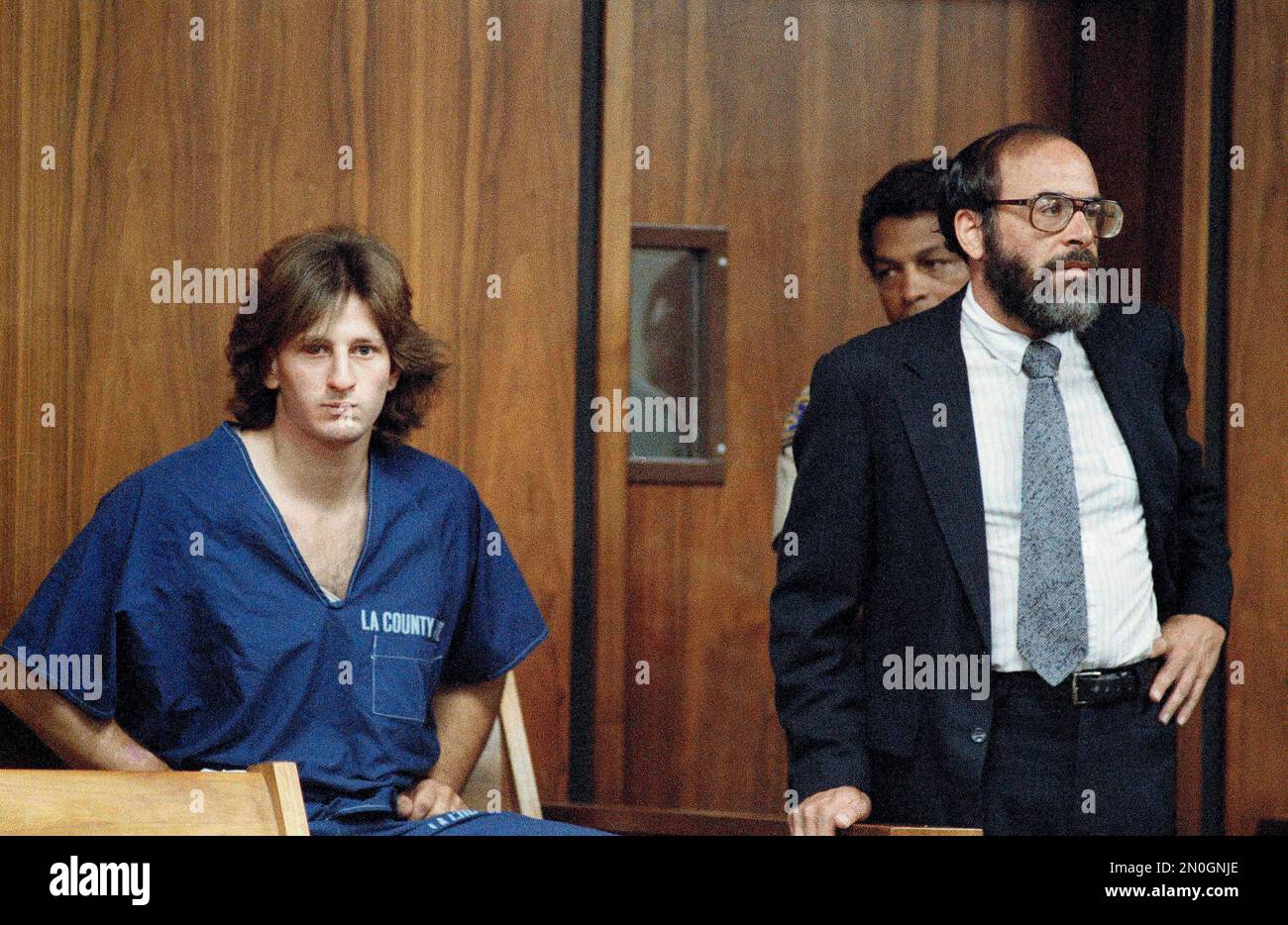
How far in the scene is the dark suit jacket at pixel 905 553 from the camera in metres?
2.68

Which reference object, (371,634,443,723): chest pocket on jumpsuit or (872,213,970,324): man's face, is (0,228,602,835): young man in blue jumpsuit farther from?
(872,213,970,324): man's face

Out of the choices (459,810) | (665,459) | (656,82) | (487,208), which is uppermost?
(656,82)

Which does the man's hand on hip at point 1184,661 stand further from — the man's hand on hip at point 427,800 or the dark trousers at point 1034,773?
the man's hand on hip at point 427,800

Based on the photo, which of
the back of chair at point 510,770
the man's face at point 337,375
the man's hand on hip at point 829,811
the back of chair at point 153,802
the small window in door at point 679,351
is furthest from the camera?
the small window in door at point 679,351

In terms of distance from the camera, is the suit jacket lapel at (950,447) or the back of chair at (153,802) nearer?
the back of chair at (153,802)

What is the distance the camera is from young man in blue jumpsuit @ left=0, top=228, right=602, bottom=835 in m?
2.68

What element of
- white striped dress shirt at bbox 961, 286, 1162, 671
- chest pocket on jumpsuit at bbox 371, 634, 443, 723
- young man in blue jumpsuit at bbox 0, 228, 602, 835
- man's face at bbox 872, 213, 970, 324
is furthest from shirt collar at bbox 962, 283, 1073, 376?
chest pocket on jumpsuit at bbox 371, 634, 443, 723

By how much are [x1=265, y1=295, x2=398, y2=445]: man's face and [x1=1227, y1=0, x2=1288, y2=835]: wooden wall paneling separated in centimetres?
237

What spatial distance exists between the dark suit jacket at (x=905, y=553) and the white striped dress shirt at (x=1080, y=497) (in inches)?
1.2

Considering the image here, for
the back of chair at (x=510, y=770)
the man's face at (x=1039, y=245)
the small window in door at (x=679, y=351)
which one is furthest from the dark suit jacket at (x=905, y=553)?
Answer: the small window in door at (x=679, y=351)

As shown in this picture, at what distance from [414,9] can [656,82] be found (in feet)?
2.22
